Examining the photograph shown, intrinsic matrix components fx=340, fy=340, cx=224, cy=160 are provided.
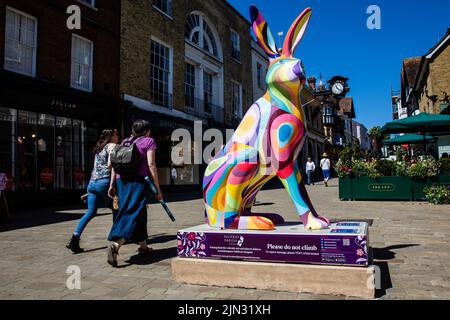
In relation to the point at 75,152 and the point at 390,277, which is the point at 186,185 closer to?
the point at 75,152

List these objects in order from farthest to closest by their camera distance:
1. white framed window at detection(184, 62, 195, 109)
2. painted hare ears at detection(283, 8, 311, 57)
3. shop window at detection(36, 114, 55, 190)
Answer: white framed window at detection(184, 62, 195, 109)
shop window at detection(36, 114, 55, 190)
painted hare ears at detection(283, 8, 311, 57)

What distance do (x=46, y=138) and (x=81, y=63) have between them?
2934 mm

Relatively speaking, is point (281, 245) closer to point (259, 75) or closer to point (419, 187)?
point (419, 187)

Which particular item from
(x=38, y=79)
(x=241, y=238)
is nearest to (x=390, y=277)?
(x=241, y=238)

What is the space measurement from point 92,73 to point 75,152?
289cm

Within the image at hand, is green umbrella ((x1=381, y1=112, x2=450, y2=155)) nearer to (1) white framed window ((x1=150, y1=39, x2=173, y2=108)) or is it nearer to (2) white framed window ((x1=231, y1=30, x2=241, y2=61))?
(1) white framed window ((x1=150, y1=39, x2=173, y2=108))

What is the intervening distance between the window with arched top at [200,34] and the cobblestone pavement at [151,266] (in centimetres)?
1404

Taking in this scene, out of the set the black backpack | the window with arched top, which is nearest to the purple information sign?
the black backpack

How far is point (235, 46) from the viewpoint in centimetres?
2273

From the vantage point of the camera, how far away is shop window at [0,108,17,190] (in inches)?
380

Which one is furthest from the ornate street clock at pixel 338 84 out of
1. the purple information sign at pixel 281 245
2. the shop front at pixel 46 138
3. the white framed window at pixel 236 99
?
the purple information sign at pixel 281 245

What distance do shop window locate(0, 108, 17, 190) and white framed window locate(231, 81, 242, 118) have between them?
14.1 metres

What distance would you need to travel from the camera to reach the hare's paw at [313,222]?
119 inches

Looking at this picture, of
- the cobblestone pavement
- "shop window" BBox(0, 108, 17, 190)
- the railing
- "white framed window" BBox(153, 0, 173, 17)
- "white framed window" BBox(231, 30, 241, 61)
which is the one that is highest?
"white framed window" BBox(231, 30, 241, 61)
